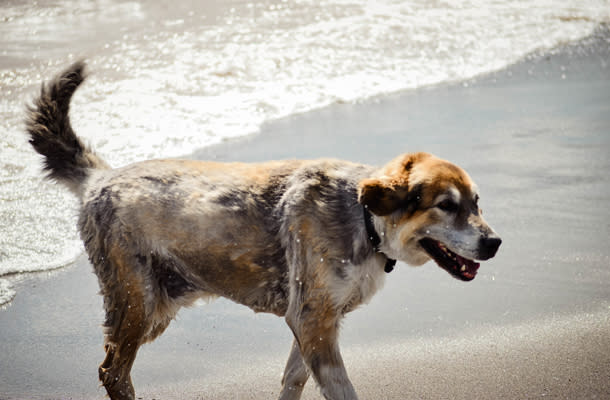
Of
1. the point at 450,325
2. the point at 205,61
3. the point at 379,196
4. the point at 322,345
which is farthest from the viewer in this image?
the point at 205,61

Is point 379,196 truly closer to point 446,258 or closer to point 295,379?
point 446,258

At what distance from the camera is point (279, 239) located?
3.84 meters

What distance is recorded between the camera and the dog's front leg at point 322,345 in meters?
3.64

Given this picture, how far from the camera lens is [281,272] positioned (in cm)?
388

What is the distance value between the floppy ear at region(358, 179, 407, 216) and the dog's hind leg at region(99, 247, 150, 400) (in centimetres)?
139

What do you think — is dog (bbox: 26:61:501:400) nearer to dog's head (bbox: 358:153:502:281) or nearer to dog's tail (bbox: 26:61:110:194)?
dog's head (bbox: 358:153:502:281)

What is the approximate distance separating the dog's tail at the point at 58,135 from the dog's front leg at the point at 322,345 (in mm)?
1813

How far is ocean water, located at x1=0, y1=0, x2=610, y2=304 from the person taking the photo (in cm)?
763

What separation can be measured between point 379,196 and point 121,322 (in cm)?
168

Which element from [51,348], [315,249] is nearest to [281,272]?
[315,249]

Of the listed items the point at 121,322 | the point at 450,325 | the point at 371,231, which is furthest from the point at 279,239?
the point at 450,325

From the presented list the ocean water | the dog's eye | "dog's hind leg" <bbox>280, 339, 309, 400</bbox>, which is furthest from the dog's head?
the ocean water

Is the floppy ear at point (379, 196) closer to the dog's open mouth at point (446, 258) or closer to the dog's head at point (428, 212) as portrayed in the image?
the dog's head at point (428, 212)

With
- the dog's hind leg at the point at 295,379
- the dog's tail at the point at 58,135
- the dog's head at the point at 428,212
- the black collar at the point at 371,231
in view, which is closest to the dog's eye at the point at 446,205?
the dog's head at the point at 428,212
